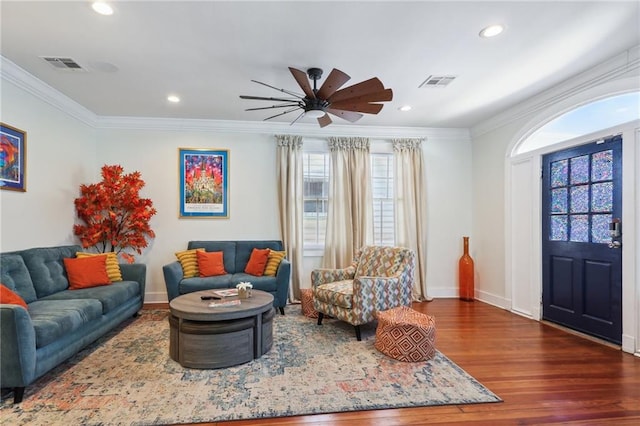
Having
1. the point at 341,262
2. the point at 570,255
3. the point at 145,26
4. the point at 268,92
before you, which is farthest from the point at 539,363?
the point at 145,26

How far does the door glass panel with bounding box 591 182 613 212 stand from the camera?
336cm

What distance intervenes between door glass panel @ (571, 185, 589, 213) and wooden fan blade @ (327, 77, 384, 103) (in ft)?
8.65

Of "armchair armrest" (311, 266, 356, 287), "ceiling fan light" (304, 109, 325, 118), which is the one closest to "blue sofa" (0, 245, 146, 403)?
"armchair armrest" (311, 266, 356, 287)

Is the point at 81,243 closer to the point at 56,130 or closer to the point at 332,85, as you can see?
the point at 56,130

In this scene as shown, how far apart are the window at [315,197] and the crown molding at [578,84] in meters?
2.69

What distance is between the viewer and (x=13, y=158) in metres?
3.41

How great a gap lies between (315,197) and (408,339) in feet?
9.65

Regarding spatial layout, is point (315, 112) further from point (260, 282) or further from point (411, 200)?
point (411, 200)

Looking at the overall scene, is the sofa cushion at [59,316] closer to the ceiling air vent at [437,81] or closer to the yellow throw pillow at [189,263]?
the yellow throw pillow at [189,263]

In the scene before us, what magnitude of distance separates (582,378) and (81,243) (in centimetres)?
582

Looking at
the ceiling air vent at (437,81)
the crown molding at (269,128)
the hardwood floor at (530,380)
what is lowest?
the hardwood floor at (530,380)

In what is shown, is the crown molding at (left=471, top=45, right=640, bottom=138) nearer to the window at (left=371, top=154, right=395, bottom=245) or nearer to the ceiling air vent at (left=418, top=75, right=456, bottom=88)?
the ceiling air vent at (left=418, top=75, right=456, bottom=88)

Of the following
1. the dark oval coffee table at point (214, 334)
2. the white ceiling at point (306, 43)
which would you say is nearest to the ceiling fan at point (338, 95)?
the white ceiling at point (306, 43)

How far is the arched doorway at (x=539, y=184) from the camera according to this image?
122 inches
